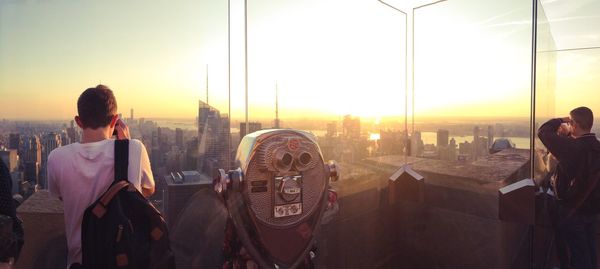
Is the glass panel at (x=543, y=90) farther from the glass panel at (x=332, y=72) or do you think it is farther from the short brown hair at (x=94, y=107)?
the short brown hair at (x=94, y=107)

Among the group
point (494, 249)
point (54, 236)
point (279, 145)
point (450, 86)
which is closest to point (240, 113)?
point (279, 145)

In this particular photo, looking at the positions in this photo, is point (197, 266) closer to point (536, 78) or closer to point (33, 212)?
point (33, 212)

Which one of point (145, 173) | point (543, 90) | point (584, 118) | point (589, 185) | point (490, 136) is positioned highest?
point (543, 90)

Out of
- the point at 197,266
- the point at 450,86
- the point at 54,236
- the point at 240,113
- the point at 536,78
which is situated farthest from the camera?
the point at 450,86

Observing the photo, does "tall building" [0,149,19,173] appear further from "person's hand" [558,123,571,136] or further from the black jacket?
"person's hand" [558,123,571,136]

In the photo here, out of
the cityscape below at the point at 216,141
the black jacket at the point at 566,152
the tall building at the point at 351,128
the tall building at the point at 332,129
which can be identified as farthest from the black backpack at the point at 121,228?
the black jacket at the point at 566,152

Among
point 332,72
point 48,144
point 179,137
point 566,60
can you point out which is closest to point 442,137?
point 332,72

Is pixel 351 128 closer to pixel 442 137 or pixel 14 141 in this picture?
pixel 442 137
